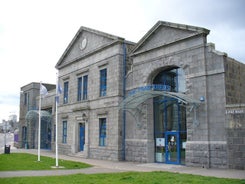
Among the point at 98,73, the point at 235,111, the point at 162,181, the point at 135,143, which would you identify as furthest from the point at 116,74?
the point at 162,181

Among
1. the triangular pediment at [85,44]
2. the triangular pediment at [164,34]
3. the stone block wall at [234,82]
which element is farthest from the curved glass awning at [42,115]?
the stone block wall at [234,82]

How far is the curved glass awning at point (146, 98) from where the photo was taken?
17.6 meters

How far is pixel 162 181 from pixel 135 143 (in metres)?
9.74

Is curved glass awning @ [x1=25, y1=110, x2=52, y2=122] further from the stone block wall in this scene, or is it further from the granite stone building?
the stone block wall

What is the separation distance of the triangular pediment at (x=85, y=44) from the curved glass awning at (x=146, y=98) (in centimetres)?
550

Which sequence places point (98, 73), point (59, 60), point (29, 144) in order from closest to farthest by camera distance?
point (98, 73) < point (59, 60) < point (29, 144)

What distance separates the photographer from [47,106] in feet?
125

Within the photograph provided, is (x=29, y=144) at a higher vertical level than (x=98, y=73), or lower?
lower

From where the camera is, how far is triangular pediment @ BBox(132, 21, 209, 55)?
18641mm

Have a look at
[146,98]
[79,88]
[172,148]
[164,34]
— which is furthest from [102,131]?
[164,34]

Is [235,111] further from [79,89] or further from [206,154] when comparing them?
[79,89]

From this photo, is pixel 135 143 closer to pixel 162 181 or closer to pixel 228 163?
pixel 228 163

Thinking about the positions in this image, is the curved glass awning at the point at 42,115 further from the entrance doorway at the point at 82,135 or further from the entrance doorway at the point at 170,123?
the entrance doorway at the point at 170,123

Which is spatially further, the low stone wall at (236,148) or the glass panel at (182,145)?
the glass panel at (182,145)
